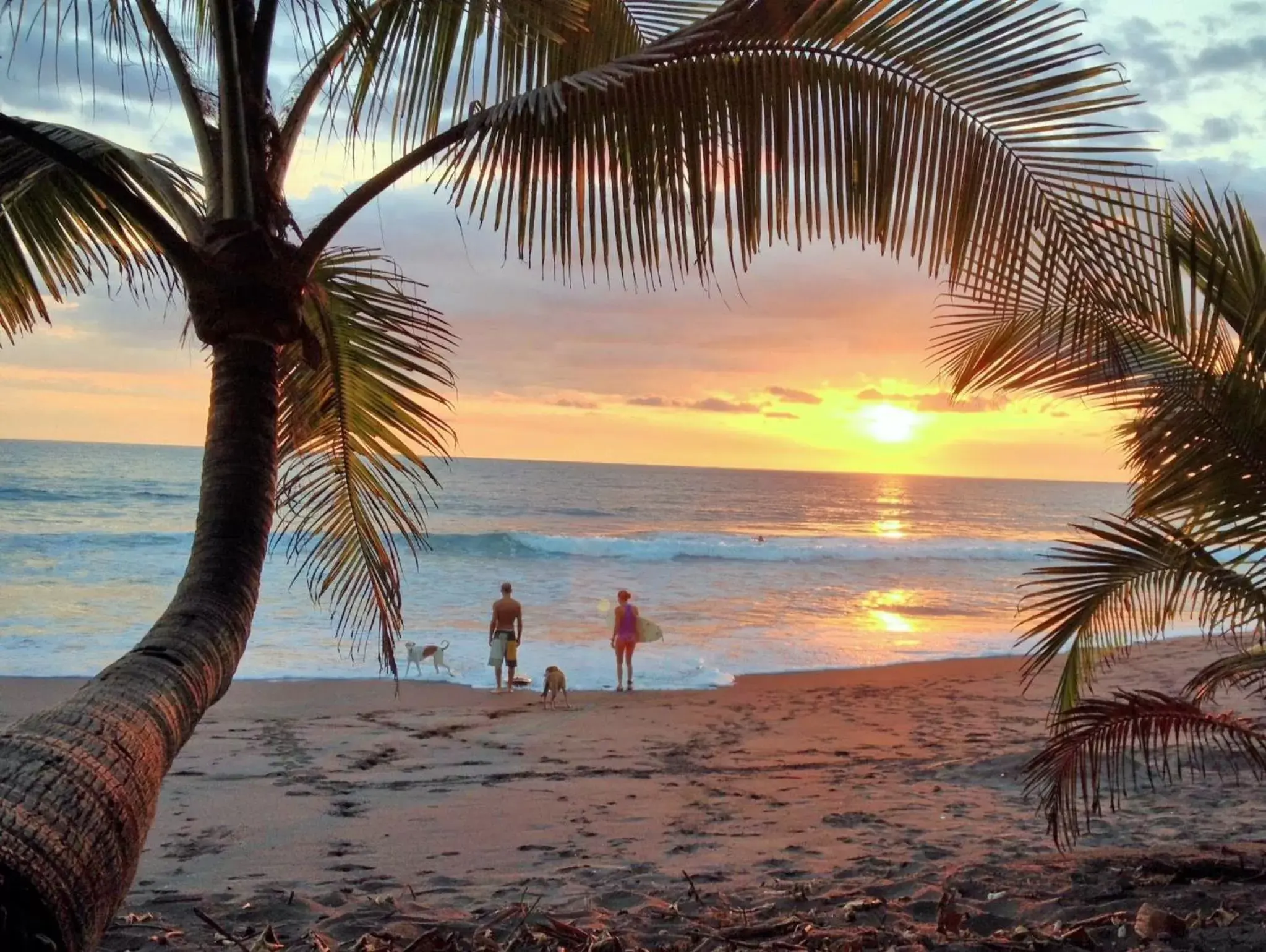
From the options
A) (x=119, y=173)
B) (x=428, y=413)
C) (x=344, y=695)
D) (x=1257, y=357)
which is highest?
(x=119, y=173)

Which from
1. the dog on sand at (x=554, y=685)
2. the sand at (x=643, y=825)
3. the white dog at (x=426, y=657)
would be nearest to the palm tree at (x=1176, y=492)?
the sand at (x=643, y=825)

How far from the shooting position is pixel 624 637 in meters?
13.8

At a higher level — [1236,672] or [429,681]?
[1236,672]

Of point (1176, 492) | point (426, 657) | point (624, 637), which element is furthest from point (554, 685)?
point (1176, 492)

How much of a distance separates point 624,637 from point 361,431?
10.0 m

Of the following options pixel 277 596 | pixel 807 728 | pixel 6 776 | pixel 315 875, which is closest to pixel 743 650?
pixel 807 728

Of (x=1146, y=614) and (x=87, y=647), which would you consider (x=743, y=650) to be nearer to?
(x=87, y=647)

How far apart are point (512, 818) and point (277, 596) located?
1465 centimetres

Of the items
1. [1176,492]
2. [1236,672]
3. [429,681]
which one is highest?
[1176,492]

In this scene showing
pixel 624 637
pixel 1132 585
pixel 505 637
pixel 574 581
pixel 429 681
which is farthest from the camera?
pixel 574 581

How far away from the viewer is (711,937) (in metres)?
3.77

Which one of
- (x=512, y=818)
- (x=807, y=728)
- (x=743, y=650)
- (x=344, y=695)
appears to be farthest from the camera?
(x=743, y=650)

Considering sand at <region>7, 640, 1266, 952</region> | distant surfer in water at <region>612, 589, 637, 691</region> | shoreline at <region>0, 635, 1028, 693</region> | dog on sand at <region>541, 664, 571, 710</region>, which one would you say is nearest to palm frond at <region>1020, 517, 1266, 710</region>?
sand at <region>7, 640, 1266, 952</region>

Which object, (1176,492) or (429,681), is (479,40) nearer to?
(1176,492)
